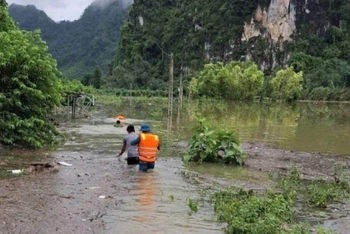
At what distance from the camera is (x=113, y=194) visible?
8.77 metres

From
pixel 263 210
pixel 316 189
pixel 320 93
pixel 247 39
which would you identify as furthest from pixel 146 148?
pixel 247 39

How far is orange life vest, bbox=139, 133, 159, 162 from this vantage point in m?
11.2

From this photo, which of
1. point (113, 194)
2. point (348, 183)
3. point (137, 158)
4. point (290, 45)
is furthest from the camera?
point (290, 45)

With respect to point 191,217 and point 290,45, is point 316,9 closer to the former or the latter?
point 290,45

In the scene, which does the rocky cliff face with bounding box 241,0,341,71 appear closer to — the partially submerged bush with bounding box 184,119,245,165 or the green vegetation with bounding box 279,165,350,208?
the partially submerged bush with bounding box 184,119,245,165

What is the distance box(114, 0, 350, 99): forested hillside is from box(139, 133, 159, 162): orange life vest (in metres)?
101

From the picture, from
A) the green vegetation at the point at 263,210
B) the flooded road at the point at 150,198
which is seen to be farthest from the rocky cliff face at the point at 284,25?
the green vegetation at the point at 263,210

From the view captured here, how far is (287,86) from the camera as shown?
79.2 metres

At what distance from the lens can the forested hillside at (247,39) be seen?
403 ft

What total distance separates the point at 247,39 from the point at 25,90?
408ft

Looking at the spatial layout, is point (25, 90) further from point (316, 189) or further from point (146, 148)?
point (316, 189)

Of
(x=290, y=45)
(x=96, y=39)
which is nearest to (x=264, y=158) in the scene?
(x=290, y=45)

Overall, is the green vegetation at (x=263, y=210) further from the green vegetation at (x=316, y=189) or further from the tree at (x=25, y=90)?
the tree at (x=25, y=90)

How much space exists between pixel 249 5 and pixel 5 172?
13128 cm
